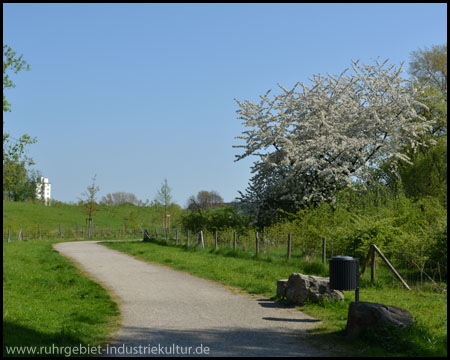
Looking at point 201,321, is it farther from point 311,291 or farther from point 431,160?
point 431,160

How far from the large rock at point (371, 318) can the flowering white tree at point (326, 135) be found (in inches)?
808

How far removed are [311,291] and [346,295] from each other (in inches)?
56.4

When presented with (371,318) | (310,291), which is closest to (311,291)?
(310,291)

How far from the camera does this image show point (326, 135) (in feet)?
100.0

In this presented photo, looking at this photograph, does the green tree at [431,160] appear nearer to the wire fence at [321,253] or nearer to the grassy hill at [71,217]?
the wire fence at [321,253]

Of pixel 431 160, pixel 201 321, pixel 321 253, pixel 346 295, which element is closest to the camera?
pixel 201 321

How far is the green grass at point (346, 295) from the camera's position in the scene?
25.4 ft

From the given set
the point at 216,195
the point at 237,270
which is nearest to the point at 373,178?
the point at 237,270

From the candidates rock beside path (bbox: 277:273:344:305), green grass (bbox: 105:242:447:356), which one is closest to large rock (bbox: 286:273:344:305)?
rock beside path (bbox: 277:273:344:305)

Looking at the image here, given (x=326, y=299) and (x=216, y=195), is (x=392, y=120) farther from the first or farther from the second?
(x=216, y=195)

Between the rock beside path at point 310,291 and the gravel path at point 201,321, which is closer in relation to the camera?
the gravel path at point 201,321

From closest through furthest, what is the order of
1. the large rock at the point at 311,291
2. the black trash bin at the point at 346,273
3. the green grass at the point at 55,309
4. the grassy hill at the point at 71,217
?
the green grass at the point at 55,309
the black trash bin at the point at 346,273
the large rock at the point at 311,291
the grassy hill at the point at 71,217

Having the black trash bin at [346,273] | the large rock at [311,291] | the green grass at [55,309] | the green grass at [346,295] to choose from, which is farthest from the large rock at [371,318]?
the green grass at [55,309]

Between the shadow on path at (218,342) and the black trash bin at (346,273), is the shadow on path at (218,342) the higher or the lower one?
the lower one
